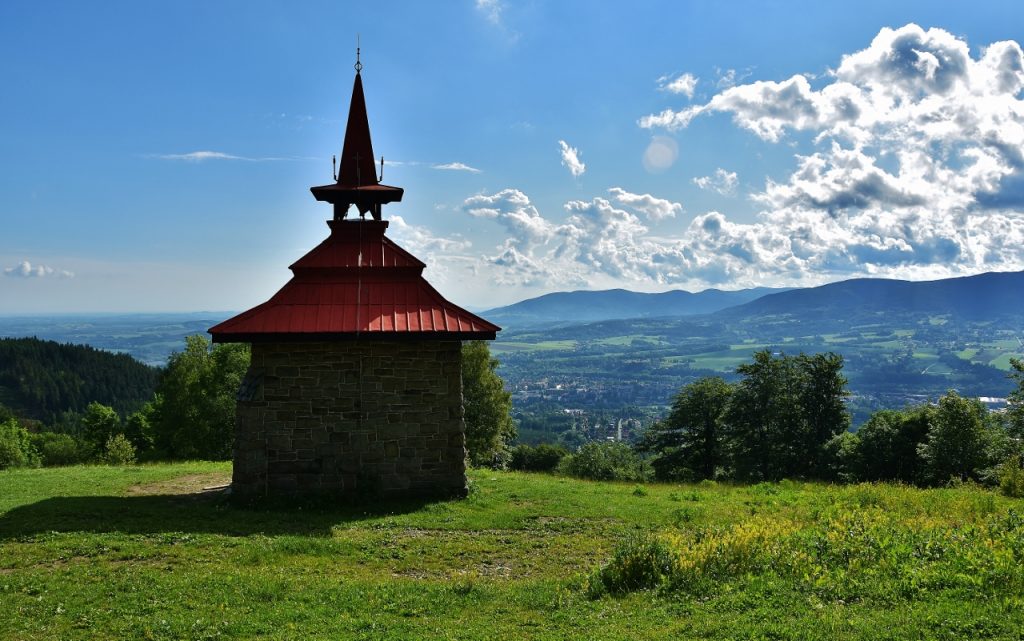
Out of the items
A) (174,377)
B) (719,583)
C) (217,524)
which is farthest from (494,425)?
(719,583)

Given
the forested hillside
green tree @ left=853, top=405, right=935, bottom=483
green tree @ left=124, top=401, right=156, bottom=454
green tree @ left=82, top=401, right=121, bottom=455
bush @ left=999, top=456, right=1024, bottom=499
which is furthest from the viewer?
the forested hillside

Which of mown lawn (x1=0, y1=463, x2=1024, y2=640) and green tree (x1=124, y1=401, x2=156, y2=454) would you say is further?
green tree (x1=124, y1=401, x2=156, y2=454)

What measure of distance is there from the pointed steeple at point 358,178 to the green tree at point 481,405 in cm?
2169

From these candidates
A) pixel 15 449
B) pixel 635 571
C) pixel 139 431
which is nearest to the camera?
pixel 635 571

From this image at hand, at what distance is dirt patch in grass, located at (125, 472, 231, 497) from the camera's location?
16.2 metres

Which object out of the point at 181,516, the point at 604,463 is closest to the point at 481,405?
the point at 604,463

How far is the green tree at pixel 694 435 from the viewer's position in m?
43.9

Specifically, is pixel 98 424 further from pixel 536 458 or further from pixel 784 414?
pixel 784 414

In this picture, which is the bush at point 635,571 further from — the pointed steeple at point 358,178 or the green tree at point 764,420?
the green tree at point 764,420

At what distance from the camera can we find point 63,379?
389 ft

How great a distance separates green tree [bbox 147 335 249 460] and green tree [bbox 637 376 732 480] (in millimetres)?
28187

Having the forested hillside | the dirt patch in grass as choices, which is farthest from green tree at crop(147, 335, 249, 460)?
the forested hillside

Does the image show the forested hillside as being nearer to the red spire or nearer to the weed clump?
the red spire

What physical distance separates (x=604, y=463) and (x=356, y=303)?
43.8m
